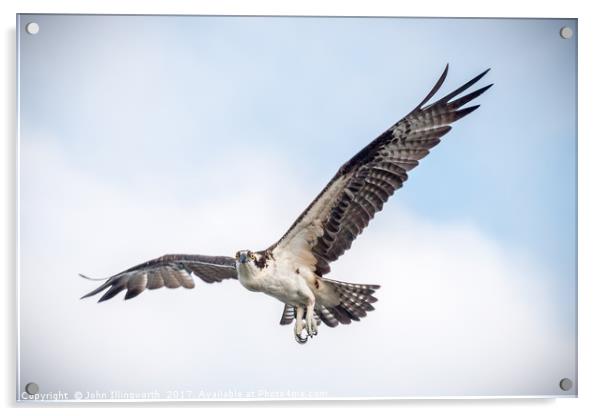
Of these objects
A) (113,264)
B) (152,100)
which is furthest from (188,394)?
(152,100)

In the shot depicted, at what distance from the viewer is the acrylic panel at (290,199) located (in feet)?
18.7

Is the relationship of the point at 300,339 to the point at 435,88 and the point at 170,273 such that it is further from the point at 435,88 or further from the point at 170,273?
the point at 435,88

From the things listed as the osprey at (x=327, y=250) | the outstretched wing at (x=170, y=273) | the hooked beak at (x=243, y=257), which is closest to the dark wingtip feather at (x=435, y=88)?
the osprey at (x=327, y=250)

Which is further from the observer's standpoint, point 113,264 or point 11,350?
point 113,264

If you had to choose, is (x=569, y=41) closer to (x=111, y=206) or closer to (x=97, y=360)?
(x=111, y=206)

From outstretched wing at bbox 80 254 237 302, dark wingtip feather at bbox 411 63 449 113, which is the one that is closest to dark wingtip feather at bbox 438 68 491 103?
dark wingtip feather at bbox 411 63 449 113

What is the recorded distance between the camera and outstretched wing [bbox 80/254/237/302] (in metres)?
6.04

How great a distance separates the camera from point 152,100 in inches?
233

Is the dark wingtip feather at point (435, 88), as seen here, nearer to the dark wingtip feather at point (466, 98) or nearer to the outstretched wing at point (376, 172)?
the outstretched wing at point (376, 172)

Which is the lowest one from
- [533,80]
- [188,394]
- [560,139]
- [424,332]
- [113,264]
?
[188,394]

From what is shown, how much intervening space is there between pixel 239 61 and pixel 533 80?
5.90 ft

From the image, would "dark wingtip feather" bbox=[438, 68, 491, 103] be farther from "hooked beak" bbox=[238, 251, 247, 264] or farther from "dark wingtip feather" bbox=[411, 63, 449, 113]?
"hooked beak" bbox=[238, 251, 247, 264]

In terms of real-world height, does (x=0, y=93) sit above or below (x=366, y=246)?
above

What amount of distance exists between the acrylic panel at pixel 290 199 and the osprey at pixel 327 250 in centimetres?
1
